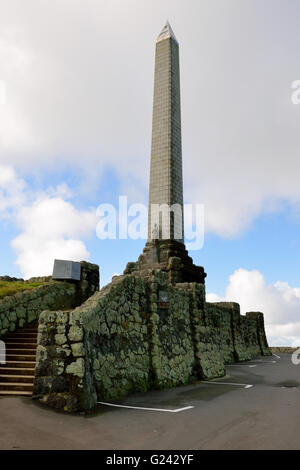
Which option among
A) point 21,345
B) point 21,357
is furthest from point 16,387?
point 21,345

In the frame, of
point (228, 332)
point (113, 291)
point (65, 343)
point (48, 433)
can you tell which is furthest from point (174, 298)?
point (228, 332)

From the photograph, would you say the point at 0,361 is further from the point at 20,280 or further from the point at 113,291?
the point at 20,280

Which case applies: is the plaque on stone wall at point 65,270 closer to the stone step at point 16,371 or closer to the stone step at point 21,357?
the stone step at point 21,357

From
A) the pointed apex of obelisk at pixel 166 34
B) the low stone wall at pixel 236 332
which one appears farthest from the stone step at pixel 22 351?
the pointed apex of obelisk at pixel 166 34

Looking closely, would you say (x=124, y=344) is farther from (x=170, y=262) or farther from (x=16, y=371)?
(x=170, y=262)

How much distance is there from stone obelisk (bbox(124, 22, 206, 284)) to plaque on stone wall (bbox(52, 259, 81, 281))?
6845mm

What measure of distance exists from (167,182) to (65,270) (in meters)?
11.5

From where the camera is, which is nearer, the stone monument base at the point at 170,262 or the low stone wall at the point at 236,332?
the low stone wall at the point at 236,332

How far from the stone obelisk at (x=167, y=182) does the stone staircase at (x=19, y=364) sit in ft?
33.8

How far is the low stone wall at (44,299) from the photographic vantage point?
34.6 ft

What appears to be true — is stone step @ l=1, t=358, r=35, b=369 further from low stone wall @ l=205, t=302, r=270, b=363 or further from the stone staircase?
low stone wall @ l=205, t=302, r=270, b=363

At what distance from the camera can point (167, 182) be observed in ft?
74.5

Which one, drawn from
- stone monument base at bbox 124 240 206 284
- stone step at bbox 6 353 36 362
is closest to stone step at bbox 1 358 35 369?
stone step at bbox 6 353 36 362
